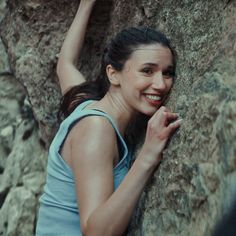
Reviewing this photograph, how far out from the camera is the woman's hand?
1.42 m

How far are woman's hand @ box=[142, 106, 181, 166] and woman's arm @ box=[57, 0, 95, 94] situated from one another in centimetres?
68

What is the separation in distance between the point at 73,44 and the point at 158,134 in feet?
2.59

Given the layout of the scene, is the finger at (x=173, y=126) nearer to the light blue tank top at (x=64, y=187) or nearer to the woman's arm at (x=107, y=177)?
the woman's arm at (x=107, y=177)

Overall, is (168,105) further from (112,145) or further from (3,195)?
(3,195)

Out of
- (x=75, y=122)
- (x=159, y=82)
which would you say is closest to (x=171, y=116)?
(x=159, y=82)

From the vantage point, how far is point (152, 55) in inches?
63.1

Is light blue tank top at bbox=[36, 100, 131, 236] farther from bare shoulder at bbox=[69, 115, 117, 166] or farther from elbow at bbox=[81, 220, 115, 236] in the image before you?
elbow at bbox=[81, 220, 115, 236]

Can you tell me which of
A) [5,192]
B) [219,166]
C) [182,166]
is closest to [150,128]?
[182,166]

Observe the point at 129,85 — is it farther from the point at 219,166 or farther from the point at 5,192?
the point at 5,192

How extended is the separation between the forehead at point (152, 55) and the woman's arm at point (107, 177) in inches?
8.1

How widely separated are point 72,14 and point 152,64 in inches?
31.2

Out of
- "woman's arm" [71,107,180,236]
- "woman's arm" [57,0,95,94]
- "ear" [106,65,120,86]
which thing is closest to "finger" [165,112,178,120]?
"woman's arm" [71,107,180,236]

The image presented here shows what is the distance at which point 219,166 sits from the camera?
3.80ft

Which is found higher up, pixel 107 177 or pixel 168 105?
pixel 168 105
